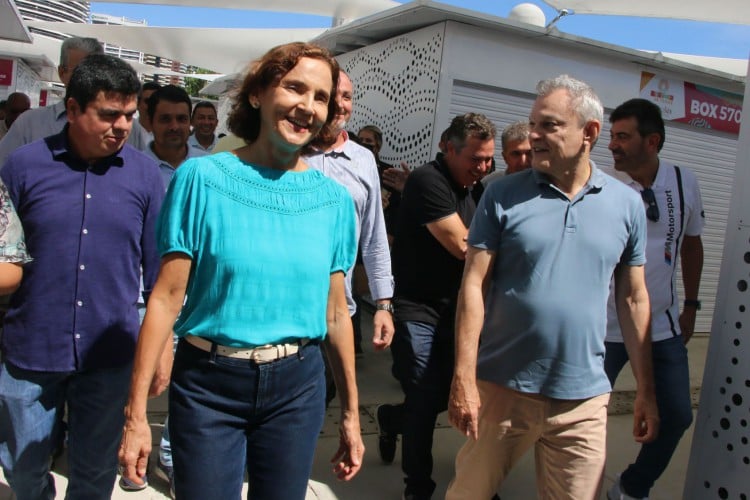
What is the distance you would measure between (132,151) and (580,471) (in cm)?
211

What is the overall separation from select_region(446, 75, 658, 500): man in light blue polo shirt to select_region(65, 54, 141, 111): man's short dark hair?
56.1 inches

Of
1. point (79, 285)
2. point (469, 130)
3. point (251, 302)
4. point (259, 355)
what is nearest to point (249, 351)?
point (259, 355)

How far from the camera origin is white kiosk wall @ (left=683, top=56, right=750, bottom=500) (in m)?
3.11

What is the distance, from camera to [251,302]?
A: 6.15ft

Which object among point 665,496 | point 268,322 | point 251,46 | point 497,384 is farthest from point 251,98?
point 251,46

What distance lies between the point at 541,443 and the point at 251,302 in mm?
1449

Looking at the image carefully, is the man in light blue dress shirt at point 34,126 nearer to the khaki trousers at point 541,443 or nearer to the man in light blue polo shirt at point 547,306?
the man in light blue polo shirt at point 547,306

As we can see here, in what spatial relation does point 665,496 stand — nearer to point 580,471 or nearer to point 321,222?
point 580,471

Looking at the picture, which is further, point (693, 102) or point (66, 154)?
point (693, 102)

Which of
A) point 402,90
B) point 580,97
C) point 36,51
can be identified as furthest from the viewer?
point 36,51

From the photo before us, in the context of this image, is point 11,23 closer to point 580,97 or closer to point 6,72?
point 580,97

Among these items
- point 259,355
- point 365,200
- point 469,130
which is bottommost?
point 259,355

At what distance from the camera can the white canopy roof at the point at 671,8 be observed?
23.5ft

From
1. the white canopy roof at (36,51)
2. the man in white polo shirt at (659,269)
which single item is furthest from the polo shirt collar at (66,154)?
the white canopy roof at (36,51)
